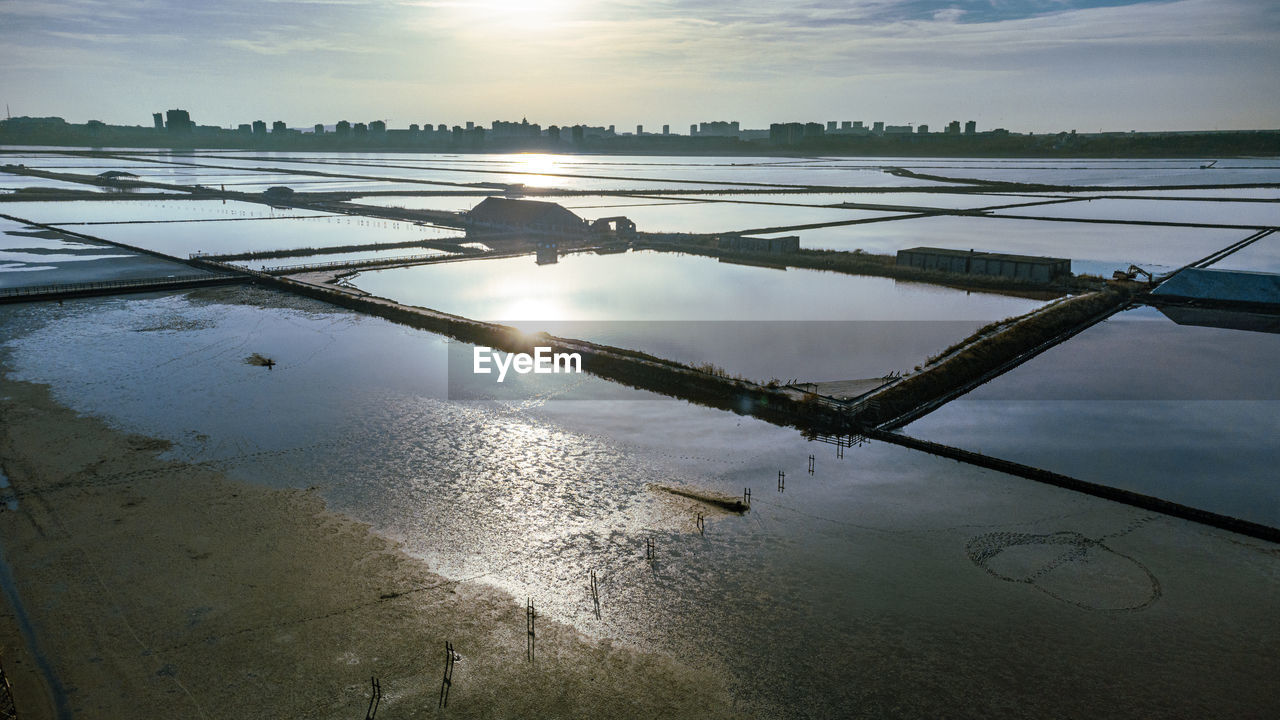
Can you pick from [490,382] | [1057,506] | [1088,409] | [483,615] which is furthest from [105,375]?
[1088,409]

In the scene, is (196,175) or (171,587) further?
(196,175)

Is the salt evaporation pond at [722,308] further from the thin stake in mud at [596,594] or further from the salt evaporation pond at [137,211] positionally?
the salt evaporation pond at [137,211]

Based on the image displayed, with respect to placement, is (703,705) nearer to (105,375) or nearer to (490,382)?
(490,382)

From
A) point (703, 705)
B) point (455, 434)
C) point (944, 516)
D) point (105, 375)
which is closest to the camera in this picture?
point (703, 705)

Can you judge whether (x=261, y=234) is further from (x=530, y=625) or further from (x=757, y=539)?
(x=530, y=625)

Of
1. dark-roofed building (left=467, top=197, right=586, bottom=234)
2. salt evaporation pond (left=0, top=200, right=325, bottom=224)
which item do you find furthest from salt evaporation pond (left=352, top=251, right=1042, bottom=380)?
salt evaporation pond (left=0, top=200, right=325, bottom=224)

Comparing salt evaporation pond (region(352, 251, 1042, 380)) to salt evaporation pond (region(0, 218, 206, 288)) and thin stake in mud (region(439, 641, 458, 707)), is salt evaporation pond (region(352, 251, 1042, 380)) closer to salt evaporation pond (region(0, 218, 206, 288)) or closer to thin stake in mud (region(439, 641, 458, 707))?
salt evaporation pond (region(0, 218, 206, 288))

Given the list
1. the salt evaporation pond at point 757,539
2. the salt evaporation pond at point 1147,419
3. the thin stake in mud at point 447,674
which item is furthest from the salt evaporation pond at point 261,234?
the thin stake in mud at point 447,674

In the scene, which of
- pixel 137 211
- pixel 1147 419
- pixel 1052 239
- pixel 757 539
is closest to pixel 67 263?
pixel 137 211
